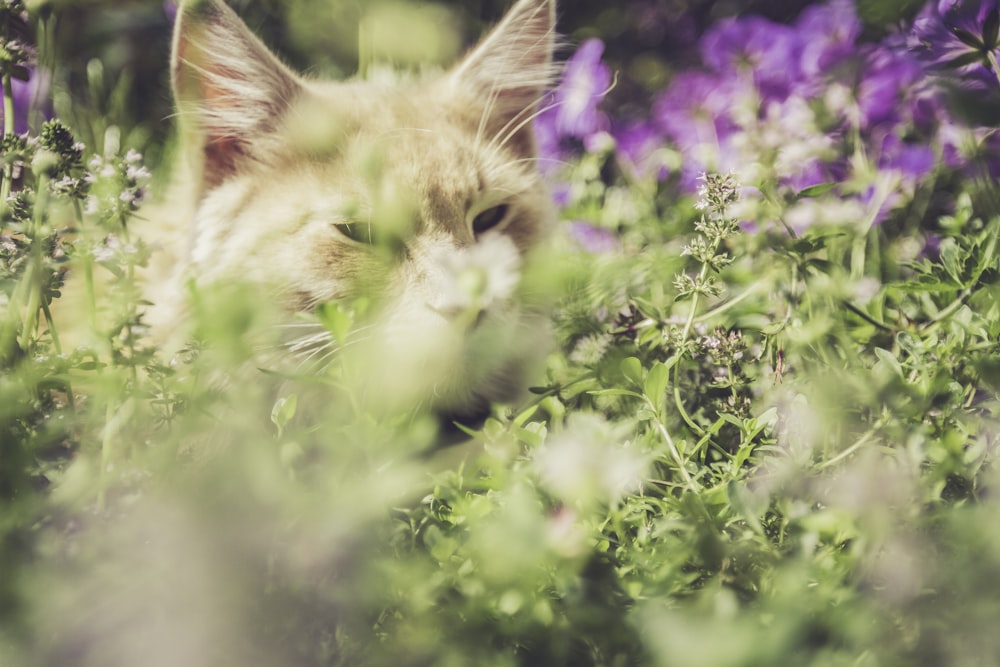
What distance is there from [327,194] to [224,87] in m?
0.22

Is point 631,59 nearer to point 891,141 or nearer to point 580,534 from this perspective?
point 891,141

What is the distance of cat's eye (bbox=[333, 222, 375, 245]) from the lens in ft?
3.38

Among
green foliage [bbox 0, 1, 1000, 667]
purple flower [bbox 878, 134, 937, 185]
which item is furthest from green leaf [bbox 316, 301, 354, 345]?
purple flower [bbox 878, 134, 937, 185]

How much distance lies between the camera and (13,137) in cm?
66

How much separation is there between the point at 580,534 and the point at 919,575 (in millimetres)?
213

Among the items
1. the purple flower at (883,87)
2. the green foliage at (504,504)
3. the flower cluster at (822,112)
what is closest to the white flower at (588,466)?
the green foliage at (504,504)

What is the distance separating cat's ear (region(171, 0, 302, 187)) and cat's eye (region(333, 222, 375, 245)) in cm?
20

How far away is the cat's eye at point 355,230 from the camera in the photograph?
1029 millimetres

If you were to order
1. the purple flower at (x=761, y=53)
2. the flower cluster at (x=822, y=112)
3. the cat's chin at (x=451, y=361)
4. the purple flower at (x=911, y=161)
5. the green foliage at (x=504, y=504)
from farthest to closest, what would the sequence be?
the purple flower at (x=761, y=53) → the purple flower at (x=911, y=161) → the flower cluster at (x=822, y=112) → the cat's chin at (x=451, y=361) → the green foliage at (x=504, y=504)

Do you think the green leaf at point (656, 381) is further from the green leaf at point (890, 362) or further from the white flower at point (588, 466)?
the green leaf at point (890, 362)

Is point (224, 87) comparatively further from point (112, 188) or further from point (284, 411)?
point (284, 411)

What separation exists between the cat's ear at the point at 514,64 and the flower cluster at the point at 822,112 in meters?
0.16

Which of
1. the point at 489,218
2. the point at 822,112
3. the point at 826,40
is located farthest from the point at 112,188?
the point at 826,40

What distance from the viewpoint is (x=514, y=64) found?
4.26 ft
